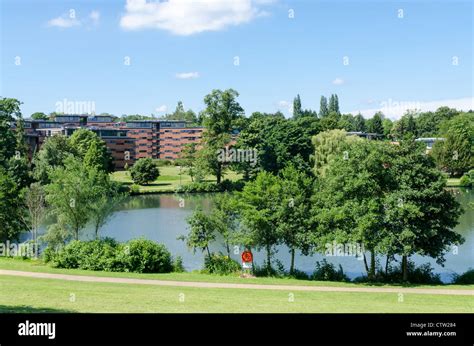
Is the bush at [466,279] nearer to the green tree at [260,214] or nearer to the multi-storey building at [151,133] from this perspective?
the green tree at [260,214]

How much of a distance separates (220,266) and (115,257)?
5340mm

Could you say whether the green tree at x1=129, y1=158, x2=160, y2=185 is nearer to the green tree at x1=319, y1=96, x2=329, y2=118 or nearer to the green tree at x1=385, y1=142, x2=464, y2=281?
the green tree at x1=385, y1=142, x2=464, y2=281

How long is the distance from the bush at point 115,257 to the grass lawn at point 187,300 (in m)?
4.69

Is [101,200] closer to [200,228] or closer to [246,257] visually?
[200,228]

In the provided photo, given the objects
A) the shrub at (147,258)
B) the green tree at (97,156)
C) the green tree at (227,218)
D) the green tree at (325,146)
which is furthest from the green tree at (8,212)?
the green tree at (97,156)

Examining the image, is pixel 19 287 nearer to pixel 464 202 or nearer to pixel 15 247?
pixel 15 247

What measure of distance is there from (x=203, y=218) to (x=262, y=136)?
5058 centimetres

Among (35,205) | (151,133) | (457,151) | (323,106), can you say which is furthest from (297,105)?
(35,205)

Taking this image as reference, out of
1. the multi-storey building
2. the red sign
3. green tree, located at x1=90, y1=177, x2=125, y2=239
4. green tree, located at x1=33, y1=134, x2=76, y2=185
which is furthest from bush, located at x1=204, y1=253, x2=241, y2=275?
the multi-storey building

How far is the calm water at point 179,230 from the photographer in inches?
1190

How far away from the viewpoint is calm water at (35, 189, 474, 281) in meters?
30.2

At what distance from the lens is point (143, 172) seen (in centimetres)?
8138

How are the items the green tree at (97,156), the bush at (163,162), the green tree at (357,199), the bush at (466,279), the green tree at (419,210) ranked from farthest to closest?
the bush at (163,162) → the green tree at (97,156) → the bush at (466,279) → the green tree at (357,199) → the green tree at (419,210)
